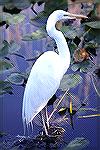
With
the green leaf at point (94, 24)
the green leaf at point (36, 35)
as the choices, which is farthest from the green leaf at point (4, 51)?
the green leaf at point (94, 24)

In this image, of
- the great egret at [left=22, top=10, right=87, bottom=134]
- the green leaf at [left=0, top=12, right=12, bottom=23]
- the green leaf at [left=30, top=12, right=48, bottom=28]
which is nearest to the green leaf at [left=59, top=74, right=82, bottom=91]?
the great egret at [left=22, top=10, right=87, bottom=134]

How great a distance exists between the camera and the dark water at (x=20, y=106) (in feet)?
7.89

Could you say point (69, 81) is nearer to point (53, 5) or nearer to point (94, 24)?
point (94, 24)

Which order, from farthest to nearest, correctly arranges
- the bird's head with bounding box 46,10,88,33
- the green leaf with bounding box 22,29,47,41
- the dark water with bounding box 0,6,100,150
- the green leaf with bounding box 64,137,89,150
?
the dark water with bounding box 0,6,100,150
the green leaf with bounding box 22,29,47,41
the green leaf with bounding box 64,137,89,150
the bird's head with bounding box 46,10,88,33

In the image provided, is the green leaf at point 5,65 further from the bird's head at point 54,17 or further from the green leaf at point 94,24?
the green leaf at point 94,24

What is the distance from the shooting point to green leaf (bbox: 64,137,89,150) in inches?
86.7

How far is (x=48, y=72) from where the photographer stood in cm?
213

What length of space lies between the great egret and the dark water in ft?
0.80

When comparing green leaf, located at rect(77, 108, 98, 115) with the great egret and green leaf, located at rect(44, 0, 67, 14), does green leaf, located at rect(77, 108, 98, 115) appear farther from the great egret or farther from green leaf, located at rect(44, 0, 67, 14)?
green leaf, located at rect(44, 0, 67, 14)

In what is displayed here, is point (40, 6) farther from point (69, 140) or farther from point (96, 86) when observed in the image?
point (69, 140)

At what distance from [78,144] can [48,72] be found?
0.42 metres

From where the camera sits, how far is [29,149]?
2252 mm

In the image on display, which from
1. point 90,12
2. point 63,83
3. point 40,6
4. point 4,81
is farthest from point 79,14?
point 4,81

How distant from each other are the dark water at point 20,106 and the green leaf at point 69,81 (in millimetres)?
135
